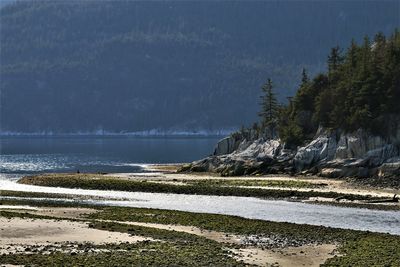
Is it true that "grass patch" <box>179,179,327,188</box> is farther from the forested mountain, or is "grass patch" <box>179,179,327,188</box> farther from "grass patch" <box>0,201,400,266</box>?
"grass patch" <box>0,201,400,266</box>

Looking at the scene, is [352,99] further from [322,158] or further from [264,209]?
[264,209]

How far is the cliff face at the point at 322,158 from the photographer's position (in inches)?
3981

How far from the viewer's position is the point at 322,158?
366 feet

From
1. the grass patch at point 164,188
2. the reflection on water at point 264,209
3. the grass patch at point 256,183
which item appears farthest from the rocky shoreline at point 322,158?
the reflection on water at point 264,209

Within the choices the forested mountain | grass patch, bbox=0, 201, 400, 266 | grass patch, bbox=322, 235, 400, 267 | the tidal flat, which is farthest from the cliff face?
grass patch, bbox=322, 235, 400, 267

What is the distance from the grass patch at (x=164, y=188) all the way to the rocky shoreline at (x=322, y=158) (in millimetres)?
14970

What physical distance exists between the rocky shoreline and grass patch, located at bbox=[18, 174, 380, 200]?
49.1 feet

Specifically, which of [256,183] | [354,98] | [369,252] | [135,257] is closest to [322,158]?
[354,98]

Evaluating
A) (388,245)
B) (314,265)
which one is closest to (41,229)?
(314,265)

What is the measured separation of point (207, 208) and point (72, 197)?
20.4m

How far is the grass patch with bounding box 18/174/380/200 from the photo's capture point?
83188 mm

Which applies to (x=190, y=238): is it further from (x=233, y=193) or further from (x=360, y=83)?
(x=360, y=83)

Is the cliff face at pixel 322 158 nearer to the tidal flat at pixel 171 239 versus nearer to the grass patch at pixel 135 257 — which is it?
the tidal flat at pixel 171 239

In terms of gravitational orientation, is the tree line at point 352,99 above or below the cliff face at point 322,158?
above
